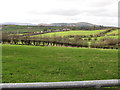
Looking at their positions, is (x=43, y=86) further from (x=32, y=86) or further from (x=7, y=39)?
(x=7, y=39)

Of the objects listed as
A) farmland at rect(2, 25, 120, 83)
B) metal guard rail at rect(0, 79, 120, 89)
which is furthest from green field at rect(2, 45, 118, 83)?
metal guard rail at rect(0, 79, 120, 89)

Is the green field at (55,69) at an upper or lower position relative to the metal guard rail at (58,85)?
lower

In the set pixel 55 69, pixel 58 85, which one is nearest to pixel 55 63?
pixel 55 69

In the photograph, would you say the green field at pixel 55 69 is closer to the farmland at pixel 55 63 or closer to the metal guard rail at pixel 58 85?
the farmland at pixel 55 63

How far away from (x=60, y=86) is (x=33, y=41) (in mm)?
59001

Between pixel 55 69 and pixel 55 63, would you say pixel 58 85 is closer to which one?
pixel 55 69

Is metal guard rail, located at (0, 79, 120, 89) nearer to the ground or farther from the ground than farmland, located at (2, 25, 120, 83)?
farther from the ground

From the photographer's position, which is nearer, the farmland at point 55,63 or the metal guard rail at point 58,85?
the metal guard rail at point 58,85

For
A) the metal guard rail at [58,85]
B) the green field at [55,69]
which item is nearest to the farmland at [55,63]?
the green field at [55,69]

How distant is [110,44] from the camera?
6284cm

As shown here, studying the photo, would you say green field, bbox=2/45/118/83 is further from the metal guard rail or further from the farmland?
the metal guard rail

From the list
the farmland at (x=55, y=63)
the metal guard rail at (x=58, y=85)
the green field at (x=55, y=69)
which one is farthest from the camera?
the farmland at (x=55, y=63)

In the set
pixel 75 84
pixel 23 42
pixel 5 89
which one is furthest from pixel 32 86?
pixel 23 42

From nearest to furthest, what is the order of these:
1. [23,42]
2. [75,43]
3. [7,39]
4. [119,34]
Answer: [7,39] → [23,42] → [75,43] → [119,34]
